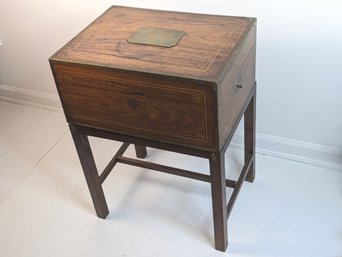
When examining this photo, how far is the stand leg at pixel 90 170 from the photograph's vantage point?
1404 millimetres

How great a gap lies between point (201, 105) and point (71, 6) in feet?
3.28

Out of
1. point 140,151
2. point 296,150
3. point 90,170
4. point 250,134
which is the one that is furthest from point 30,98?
point 296,150

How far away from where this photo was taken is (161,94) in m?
1.13

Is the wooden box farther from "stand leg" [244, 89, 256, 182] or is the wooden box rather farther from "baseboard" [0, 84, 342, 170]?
"baseboard" [0, 84, 342, 170]

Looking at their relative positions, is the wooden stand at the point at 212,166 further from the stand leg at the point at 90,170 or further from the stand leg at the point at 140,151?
the stand leg at the point at 140,151

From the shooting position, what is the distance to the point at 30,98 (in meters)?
2.31

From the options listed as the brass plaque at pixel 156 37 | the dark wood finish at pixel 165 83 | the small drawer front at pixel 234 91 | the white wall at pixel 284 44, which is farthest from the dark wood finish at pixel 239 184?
the brass plaque at pixel 156 37

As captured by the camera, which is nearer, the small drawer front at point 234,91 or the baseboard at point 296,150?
the small drawer front at point 234,91

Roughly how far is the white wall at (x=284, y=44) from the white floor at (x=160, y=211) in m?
0.19

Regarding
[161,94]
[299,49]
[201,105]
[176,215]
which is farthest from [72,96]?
[299,49]

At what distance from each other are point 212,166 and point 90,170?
1.58 feet

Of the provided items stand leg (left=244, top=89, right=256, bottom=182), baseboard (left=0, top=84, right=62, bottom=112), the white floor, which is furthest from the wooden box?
baseboard (left=0, top=84, right=62, bottom=112)

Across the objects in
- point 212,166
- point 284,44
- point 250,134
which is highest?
point 284,44

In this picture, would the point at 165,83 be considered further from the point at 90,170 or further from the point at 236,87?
the point at 90,170
